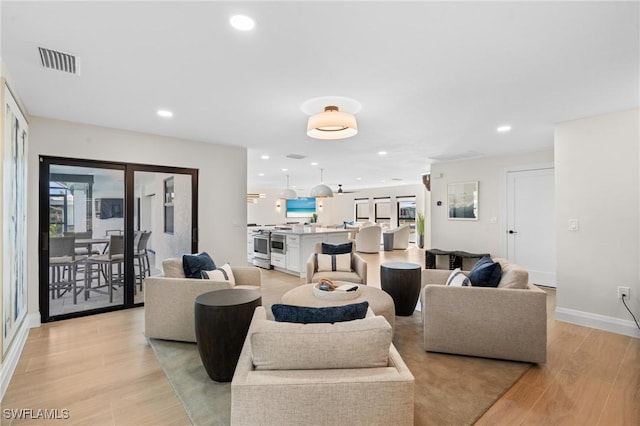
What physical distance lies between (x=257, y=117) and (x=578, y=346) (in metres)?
4.25

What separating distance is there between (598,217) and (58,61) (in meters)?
5.56

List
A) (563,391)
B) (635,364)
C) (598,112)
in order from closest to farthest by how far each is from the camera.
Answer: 1. (563,391)
2. (635,364)
3. (598,112)

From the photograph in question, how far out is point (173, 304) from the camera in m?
3.09

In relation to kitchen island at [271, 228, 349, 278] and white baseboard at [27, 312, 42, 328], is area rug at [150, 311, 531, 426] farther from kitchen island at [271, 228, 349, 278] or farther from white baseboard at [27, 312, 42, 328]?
kitchen island at [271, 228, 349, 278]

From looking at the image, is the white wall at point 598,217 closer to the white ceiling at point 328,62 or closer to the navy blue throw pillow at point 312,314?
the white ceiling at point 328,62

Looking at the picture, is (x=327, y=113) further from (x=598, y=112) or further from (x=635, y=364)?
(x=635, y=364)

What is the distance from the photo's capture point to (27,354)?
2861 millimetres

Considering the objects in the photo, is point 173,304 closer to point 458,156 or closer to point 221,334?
point 221,334

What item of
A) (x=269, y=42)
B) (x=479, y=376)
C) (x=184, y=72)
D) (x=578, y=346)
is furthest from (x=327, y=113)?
(x=578, y=346)

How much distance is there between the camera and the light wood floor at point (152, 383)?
203 centimetres

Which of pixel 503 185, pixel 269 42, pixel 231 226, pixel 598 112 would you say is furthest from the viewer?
pixel 503 185

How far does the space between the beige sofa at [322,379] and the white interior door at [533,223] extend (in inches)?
214

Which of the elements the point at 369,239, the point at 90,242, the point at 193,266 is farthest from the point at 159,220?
the point at 369,239

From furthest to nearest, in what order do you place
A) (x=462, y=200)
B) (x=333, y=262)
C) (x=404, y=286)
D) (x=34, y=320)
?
1. (x=462, y=200)
2. (x=333, y=262)
3. (x=404, y=286)
4. (x=34, y=320)
